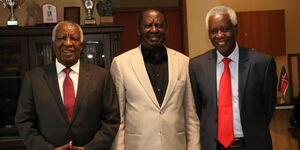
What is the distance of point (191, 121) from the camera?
2447 millimetres

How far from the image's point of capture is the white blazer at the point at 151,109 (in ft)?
7.63

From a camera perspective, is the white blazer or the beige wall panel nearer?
the white blazer

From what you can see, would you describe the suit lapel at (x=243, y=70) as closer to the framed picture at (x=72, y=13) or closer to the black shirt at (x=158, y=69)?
the black shirt at (x=158, y=69)

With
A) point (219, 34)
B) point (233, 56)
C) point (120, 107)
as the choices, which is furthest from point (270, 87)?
point (120, 107)

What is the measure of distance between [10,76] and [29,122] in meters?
1.28

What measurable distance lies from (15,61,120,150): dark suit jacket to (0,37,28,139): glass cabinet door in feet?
3.57

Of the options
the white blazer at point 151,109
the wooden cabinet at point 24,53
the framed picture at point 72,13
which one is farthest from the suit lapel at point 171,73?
the framed picture at point 72,13

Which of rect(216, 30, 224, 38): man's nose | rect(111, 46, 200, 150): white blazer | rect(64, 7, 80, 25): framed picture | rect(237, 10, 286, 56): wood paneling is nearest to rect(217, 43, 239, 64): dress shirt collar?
rect(216, 30, 224, 38): man's nose

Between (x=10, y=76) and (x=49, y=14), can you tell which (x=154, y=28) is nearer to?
(x=49, y=14)

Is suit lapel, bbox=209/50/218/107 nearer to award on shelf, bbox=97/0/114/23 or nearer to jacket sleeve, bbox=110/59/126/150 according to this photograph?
jacket sleeve, bbox=110/59/126/150

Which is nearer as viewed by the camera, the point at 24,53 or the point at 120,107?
the point at 120,107

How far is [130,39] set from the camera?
17.0ft

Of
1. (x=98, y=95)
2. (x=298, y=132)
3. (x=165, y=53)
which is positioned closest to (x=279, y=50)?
(x=298, y=132)

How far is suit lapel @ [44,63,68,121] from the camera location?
7.18 feet
